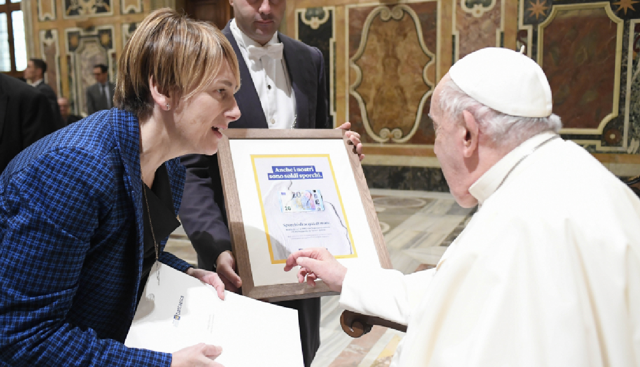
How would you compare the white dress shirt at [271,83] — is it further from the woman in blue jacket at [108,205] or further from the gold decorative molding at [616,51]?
the gold decorative molding at [616,51]

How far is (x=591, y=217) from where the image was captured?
1.24 m

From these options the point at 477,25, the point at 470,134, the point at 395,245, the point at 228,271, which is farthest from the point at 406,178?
the point at 470,134

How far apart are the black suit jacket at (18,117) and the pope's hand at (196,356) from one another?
232 cm

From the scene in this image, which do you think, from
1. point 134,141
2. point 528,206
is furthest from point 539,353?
point 134,141

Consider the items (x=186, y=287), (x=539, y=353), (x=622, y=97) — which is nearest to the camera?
(x=539, y=353)

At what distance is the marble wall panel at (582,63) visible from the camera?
305 inches

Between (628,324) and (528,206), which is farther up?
(528,206)

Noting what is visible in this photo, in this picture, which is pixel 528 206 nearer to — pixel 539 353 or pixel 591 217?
pixel 591 217

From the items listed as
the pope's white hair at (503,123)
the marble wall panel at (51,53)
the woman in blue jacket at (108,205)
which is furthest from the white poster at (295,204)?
the marble wall panel at (51,53)

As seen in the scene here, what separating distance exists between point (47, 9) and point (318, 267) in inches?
437

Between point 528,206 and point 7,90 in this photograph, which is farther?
point 7,90

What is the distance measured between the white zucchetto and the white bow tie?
0.91m

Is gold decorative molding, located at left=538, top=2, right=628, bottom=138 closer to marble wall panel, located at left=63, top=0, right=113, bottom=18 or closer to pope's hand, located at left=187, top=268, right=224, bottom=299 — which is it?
pope's hand, located at left=187, top=268, right=224, bottom=299

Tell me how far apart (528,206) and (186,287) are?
1000 mm
